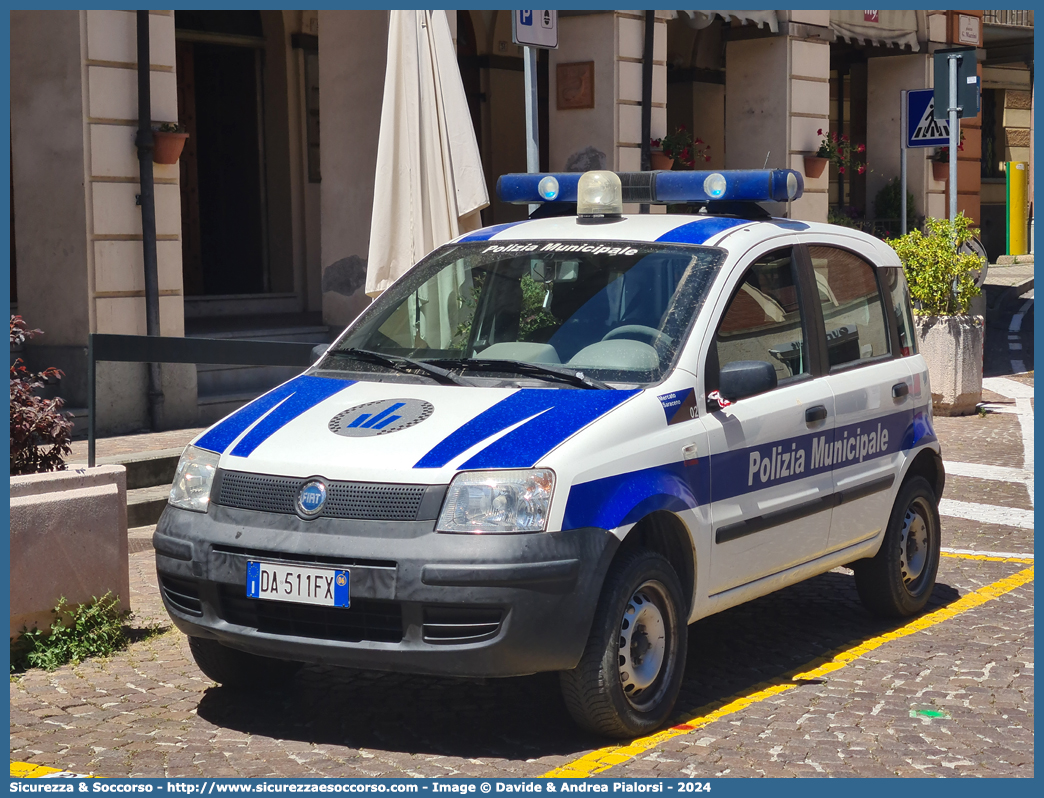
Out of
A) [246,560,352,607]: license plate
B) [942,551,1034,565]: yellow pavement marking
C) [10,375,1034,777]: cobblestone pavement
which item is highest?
[246,560,352,607]: license plate

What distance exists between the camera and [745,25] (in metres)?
18.3

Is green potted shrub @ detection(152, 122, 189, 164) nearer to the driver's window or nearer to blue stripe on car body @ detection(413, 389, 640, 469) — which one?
the driver's window

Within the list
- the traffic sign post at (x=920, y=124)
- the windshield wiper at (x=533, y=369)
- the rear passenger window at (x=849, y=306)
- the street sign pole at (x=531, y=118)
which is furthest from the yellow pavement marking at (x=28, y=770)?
the traffic sign post at (x=920, y=124)

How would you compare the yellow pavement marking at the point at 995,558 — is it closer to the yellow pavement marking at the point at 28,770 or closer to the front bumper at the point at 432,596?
the front bumper at the point at 432,596

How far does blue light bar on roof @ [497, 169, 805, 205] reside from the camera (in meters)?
5.95

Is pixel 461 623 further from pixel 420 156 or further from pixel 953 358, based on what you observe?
pixel 953 358

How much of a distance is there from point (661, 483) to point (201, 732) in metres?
1.81

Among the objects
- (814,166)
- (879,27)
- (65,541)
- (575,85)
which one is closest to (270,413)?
(65,541)

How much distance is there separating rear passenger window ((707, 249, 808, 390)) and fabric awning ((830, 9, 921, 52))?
46.7 feet

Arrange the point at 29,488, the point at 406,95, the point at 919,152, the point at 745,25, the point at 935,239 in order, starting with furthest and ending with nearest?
1. the point at 919,152
2. the point at 745,25
3. the point at 935,239
4. the point at 406,95
5. the point at 29,488

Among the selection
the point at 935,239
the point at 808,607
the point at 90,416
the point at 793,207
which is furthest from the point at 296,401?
the point at 793,207

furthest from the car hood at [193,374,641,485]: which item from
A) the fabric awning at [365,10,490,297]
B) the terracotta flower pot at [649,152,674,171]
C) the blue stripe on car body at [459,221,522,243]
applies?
the terracotta flower pot at [649,152,674,171]

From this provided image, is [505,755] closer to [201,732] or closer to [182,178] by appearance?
[201,732]

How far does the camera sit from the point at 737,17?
17.4 m
